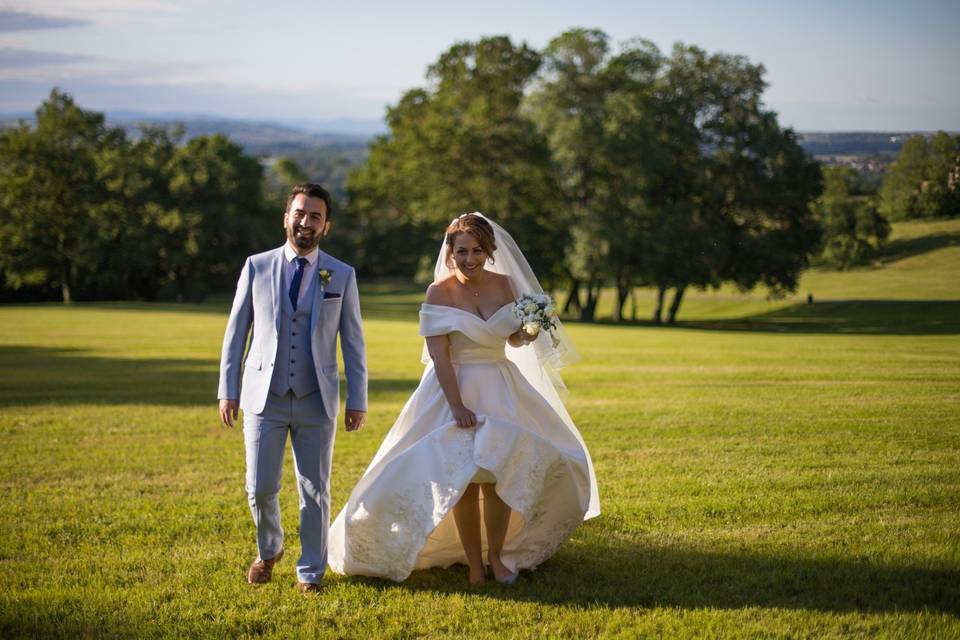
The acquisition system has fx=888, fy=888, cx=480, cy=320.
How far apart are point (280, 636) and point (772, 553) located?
347 cm

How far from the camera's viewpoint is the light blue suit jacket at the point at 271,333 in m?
5.72

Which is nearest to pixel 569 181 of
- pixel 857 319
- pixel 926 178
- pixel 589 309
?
pixel 589 309

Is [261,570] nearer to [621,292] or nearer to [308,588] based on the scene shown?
[308,588]

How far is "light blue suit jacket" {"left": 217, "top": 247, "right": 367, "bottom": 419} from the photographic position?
5.72m

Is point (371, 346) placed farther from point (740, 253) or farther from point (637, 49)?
point (637, 49)

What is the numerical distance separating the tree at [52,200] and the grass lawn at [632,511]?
4071cm

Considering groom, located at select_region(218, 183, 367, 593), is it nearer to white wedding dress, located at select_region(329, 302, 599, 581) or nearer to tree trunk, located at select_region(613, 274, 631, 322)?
white wedding dress, located at select_region(329, 302, 599, 581)

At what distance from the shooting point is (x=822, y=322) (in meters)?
31.5

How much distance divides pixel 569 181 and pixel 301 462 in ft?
131

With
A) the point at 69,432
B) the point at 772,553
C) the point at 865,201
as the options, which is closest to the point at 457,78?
the point at 865,201

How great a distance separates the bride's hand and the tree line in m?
32.4

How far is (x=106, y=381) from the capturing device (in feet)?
59.0

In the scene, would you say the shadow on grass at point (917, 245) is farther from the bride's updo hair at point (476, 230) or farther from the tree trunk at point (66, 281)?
the tree trunk at point (66, 281)

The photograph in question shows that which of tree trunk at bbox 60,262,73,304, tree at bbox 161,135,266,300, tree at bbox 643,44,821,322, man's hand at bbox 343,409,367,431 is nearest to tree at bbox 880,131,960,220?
man's hand at bbox 343,409,367,431
